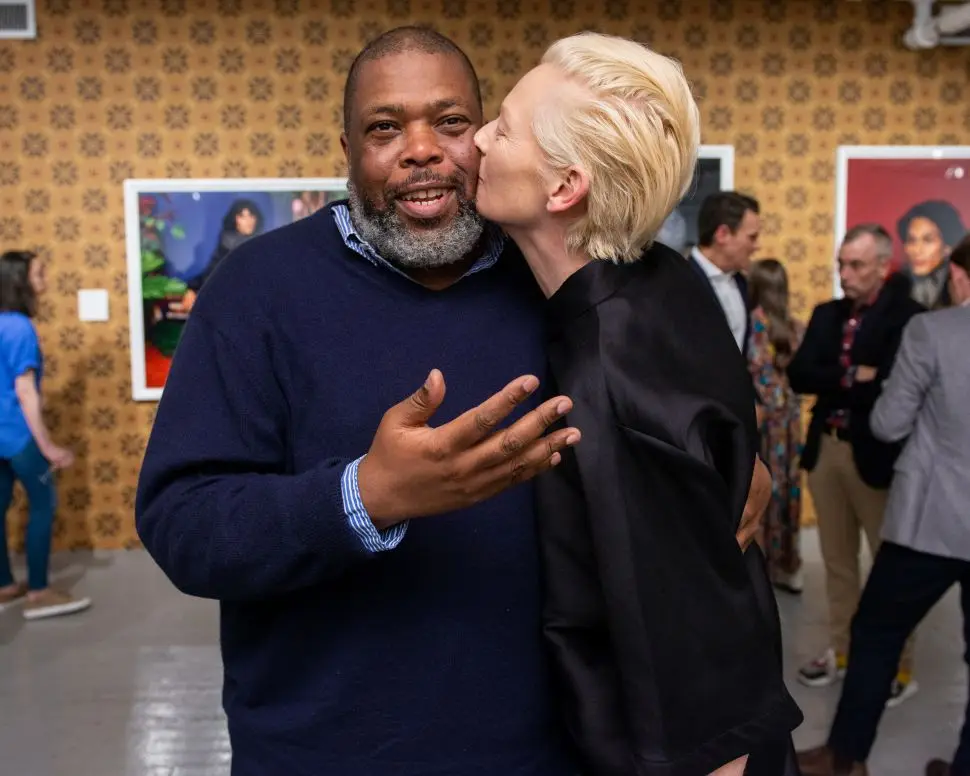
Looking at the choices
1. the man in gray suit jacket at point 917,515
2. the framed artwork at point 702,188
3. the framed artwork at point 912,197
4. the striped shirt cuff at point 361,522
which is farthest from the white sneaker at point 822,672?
the striped shirt cuff at point 361,522

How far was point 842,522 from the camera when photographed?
12.0ft

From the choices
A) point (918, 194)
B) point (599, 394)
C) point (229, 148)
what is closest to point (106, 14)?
point (229, 148)

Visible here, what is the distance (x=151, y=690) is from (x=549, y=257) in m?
Result: 3.15

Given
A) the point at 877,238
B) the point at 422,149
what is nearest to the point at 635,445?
the point at 422,149

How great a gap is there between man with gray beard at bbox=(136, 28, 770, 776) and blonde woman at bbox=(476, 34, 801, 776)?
3.1 inches

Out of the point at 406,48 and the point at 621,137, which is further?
the point at 406,48

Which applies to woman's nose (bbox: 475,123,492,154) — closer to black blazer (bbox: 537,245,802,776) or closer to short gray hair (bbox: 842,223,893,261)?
black blazer (bbox: 537,245,802,776)

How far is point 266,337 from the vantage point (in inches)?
43.3

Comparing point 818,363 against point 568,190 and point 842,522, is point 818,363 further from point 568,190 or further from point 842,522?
point 568,190

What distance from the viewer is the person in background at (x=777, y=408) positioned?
4.42 metres

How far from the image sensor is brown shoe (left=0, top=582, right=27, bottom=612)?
15.1ft

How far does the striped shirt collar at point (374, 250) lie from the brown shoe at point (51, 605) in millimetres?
3918

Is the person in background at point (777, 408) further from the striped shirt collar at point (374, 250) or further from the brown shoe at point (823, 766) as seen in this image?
the striped shirt collar at point (374, 250)

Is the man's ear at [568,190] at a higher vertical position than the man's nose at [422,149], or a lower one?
lower
